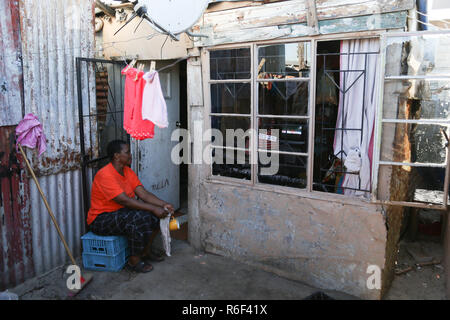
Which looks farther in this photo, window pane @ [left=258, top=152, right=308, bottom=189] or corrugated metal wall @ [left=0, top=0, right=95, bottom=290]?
window pane @ [left=258, top=152, right=308, bottom=189]

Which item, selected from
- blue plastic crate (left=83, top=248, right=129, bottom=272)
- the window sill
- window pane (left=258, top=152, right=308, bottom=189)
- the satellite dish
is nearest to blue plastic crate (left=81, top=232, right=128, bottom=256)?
blue plastic crate (left=83, top=248, right=129, bottom=272)

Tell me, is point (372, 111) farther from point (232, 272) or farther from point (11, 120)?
point (11, 120)

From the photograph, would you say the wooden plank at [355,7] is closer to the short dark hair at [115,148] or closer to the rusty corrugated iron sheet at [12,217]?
the short dark hair at [115,148]

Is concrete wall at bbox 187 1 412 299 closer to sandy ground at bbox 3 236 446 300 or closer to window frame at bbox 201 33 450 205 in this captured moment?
window frame at bbox 201 33 450 205

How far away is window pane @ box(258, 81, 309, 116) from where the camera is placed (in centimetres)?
430

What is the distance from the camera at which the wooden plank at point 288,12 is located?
3678mm

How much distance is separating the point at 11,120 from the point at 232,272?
10.2 feet

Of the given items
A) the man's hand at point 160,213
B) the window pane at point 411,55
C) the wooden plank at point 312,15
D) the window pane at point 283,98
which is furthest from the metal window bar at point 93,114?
the window pane at point 411,55

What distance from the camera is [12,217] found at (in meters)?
4.12

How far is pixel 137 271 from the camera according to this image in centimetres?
471

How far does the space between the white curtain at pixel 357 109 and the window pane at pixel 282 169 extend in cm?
48

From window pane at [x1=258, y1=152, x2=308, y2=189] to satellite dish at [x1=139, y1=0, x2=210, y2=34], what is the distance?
1767 millimetres

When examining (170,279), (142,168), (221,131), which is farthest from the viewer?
(142,168)

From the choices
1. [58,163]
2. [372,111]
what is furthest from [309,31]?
[58,163]
